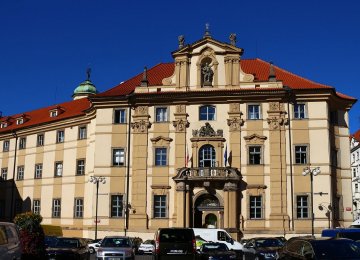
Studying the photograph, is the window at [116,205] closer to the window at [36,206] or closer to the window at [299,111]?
the window at [36,206]

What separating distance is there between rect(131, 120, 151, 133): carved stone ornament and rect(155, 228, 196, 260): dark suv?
24.7 meters

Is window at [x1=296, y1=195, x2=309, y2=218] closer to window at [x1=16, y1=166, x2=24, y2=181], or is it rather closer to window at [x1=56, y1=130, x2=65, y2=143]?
window at [x1=56, y1=130, x2=65, y2=143]

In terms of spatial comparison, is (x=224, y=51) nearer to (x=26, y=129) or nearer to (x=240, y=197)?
(x=240, y=197)

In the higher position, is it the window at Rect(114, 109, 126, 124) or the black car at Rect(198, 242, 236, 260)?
the window at Rect(114, 109, 126, 124)

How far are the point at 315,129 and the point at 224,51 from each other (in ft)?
36.2

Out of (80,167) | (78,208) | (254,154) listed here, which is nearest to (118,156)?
(80,167)

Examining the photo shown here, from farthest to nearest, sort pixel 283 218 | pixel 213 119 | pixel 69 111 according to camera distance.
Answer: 1. pixel 69 111
2. pixel 213 119
3. pixel 283 218

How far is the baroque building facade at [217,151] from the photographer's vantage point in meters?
44.2

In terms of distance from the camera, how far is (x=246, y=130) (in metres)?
45.9

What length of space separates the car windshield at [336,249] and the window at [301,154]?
1171 inches

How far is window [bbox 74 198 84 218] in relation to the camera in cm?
5081

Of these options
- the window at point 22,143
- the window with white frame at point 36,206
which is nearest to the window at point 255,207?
the window with white frame at point 36,206

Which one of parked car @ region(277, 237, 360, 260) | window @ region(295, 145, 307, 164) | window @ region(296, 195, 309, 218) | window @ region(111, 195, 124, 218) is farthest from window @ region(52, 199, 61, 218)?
parked car @ region(277, 237, 360, 260)

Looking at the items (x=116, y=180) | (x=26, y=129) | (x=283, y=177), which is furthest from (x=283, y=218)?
(x=26, y=129)
